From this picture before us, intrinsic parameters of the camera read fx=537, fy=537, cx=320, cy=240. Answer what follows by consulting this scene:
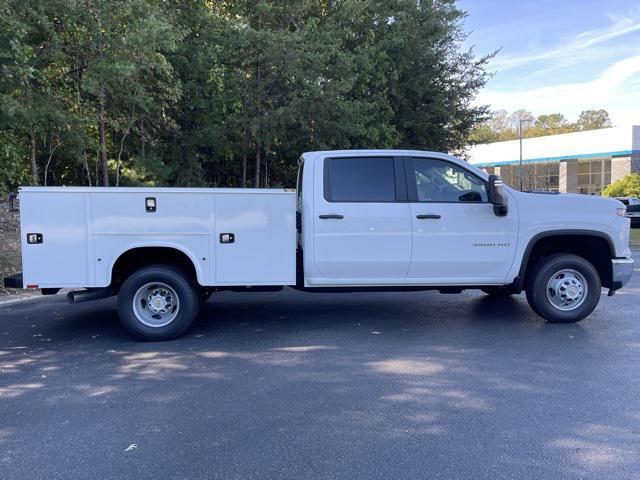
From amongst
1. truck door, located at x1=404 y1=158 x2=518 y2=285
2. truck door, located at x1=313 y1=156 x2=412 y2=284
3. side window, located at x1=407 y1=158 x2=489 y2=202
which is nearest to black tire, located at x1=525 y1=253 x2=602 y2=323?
truck door, located at x1=404 y1=158 x2=518 y2=285

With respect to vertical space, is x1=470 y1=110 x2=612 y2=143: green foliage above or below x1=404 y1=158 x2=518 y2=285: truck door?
above

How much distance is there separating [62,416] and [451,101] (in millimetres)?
18666

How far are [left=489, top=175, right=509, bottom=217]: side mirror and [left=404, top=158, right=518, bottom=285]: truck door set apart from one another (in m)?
0.10

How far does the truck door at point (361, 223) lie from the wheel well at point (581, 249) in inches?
67.4

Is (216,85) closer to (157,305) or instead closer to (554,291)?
(157,305)

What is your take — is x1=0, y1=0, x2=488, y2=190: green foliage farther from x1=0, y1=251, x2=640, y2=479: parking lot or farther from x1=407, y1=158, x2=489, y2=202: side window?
x1=407, y1=158, x2=489, y2=202: side window

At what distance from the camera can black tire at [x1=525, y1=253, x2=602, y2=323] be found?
6.60 metres

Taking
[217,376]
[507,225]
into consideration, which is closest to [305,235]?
[217,376]

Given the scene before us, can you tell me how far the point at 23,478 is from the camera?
3.25 metres

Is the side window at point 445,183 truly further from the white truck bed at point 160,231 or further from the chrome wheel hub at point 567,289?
the white truck bed at point 160,231

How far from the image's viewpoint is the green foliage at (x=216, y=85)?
11102mm

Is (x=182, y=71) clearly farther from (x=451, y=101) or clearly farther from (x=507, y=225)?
(x=507, y=225)

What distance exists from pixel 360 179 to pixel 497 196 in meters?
1.60

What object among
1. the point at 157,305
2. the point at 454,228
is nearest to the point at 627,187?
the point at 454,228
